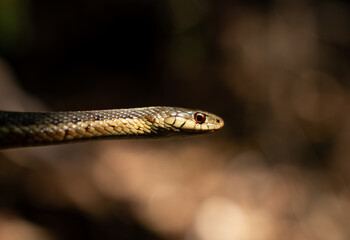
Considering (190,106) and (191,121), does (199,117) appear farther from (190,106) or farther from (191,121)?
(190,106)

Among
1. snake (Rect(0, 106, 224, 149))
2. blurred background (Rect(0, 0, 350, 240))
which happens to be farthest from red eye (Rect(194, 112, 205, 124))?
blurred background (Rect(0, 0, 350, 240))

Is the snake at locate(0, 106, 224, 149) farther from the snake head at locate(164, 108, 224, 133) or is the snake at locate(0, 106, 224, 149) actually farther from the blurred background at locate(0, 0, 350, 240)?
the blurred background at locate(0, 0, 350, 240)

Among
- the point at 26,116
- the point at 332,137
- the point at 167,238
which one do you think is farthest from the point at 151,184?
the point at 26,116

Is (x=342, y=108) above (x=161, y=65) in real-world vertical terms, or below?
below

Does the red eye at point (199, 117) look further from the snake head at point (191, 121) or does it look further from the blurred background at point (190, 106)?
the blurred background at point (190, 106)

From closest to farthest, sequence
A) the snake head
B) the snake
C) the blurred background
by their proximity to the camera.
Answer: the snake → the snake head → the blurred background

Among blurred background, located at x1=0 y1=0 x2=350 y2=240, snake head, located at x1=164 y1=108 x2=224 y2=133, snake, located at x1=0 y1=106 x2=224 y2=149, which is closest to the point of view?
snake, located at x1=0 y1=106 x2=224 y2=149

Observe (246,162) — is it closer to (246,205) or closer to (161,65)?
(246,205)

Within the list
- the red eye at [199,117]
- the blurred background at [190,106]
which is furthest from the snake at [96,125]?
the blurred background at [190,106]
